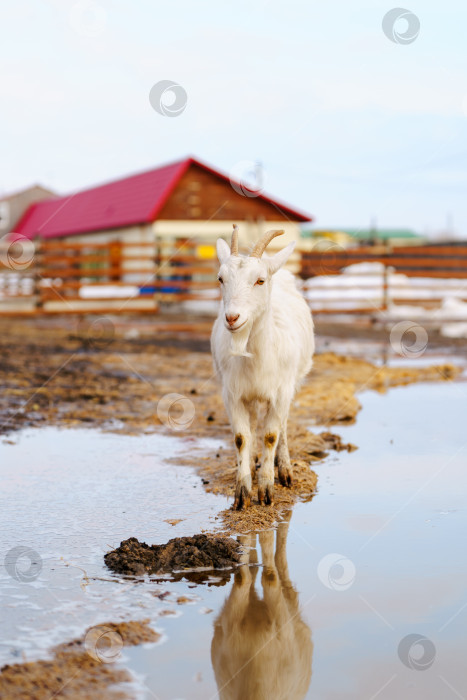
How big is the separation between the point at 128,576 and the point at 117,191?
31.5 metres

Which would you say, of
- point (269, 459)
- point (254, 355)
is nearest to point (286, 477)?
point (269, 459)

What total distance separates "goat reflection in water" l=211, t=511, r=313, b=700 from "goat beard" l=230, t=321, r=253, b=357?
1411 mm

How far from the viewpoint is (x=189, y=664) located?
127 inches

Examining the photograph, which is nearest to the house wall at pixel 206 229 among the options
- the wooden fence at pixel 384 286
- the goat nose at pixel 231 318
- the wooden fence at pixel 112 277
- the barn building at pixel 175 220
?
the barn building at pixel 175 220

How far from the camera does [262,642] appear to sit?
→ 3469 mm

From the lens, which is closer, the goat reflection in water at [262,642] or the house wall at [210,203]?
the goat reflection in water at [262,642]

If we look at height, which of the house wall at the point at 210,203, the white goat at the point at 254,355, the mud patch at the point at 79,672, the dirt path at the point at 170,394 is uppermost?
the house wall at the point at 210,203

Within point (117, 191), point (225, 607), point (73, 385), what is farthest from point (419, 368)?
point (117, 191)

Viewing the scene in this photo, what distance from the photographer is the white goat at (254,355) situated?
16.6 feet

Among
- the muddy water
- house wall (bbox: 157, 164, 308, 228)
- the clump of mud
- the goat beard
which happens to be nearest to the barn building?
house wall (bbox: 157, 164, 308, 228)

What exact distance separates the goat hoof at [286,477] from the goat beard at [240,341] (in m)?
1.15

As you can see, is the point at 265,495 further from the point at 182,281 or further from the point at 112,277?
the point at 112,277

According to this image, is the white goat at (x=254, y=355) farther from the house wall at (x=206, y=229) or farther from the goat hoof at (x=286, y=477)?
the house wall at (x=206, y=229)

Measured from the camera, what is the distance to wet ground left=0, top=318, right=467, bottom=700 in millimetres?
3215
